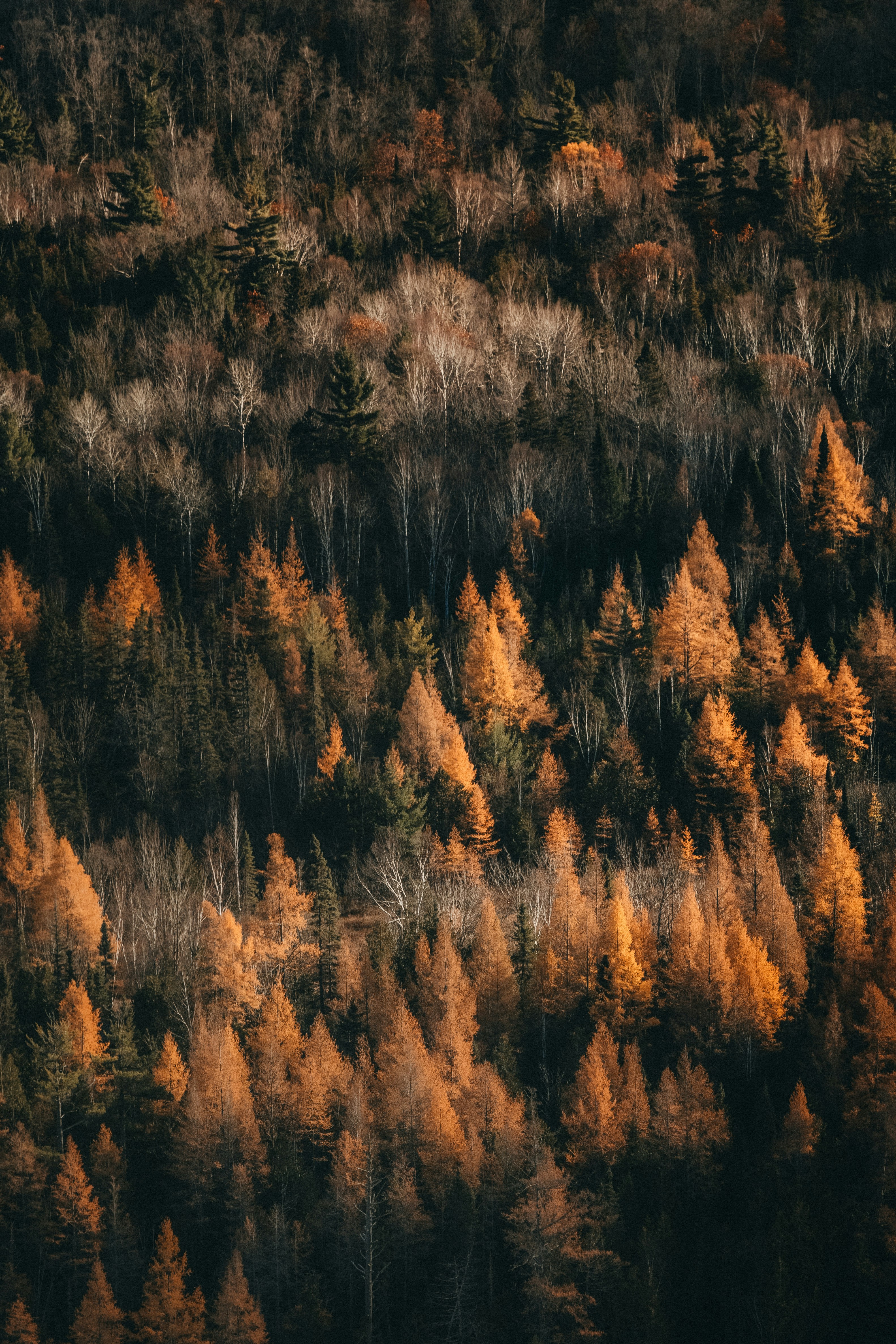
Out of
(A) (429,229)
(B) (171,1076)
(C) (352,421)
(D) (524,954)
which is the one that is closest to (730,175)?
(A) (429,229)

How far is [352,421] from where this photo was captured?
93875 mm

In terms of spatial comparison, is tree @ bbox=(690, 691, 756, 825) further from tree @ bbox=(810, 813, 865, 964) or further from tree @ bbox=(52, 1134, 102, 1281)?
tree @ bbox=(52, 1134, 102, 1281)

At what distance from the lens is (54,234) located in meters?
123

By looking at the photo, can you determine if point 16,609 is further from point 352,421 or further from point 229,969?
point 229,969

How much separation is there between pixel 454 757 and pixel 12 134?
91004mm

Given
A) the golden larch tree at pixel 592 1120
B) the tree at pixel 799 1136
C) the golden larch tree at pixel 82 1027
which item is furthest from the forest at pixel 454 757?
the tree at pixel 799 1136

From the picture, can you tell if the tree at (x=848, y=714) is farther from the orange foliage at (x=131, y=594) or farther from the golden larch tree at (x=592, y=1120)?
the orange foliage at (x=131, y=594)

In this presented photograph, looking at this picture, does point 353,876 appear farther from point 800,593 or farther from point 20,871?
point 800,593

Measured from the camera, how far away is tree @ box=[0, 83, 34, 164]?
131875 millimetres

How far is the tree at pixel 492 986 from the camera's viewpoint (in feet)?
210

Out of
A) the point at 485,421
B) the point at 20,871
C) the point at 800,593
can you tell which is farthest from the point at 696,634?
the point at 20,871

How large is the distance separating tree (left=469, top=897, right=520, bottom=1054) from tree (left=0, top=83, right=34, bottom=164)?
327 ft

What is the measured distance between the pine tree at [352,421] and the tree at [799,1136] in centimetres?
5288

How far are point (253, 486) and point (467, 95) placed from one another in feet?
247
